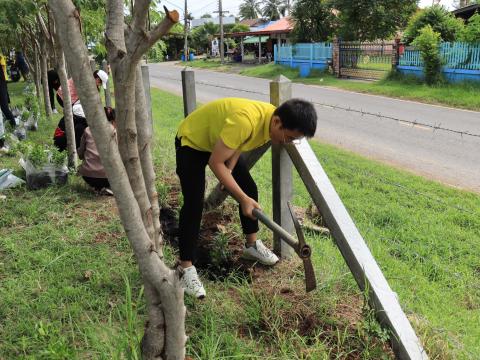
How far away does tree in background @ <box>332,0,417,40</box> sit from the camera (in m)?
23.3

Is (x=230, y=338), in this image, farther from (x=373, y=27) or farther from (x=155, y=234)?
(x=373, y=27)

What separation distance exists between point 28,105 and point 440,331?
8.43m

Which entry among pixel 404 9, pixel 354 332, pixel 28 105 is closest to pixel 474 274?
pixel 354 332

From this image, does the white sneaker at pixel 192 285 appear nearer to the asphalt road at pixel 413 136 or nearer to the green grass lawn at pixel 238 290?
the green grass lawn at pixel 238 290

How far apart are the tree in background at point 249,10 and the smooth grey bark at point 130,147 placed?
8092cm

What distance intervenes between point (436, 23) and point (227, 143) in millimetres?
18178

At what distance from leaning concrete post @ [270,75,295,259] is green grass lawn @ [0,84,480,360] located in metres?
0.20

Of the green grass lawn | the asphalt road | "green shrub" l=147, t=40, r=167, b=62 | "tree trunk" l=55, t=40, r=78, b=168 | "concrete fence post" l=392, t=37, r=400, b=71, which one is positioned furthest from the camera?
"concrete fence post" l=392, t=37, r=400, b=71

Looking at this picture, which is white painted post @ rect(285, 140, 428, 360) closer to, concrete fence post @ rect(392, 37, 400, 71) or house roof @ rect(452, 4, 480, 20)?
concrete fence post @ rect(392, 37, 400, 71)

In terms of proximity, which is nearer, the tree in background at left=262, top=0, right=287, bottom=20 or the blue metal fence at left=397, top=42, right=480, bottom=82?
the blue metal fence at left=397, top=42, right=480, bottom=82

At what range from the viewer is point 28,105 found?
8688 millimetres

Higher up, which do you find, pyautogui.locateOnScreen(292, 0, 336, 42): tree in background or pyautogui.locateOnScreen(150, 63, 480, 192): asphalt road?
pyautogui.locateOnScreen(292, 0, 336, 42): tree in background

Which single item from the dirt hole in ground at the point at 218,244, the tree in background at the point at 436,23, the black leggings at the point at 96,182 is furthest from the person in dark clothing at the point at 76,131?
the tree in background at the point at 436,23

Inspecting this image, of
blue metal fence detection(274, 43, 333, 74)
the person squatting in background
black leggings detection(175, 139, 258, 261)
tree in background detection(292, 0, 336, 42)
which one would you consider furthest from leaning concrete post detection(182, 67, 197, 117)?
tree in background detection(292, 0, 336, 42)
